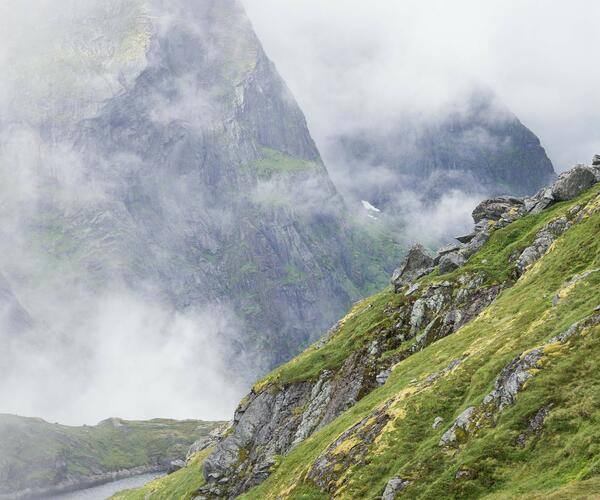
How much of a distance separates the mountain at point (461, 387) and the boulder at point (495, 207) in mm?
259

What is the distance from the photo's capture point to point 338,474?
5181 centimetres

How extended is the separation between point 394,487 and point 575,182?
72199 millimetres

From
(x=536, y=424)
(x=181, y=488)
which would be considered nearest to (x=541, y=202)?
(x=536, y=424)

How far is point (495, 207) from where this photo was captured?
115750 millimetres

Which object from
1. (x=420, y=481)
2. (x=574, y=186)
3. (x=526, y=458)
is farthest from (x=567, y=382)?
(x=574, y=186)

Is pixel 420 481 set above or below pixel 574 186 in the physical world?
below

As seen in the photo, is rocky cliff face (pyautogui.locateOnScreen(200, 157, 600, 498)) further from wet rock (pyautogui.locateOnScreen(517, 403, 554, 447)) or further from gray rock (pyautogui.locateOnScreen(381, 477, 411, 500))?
wet rock (pyautogui.locateOnScreen(517, 403, 554, 447))

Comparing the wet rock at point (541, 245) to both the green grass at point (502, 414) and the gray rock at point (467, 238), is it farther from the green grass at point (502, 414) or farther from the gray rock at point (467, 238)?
the gray rock at point (467, 238)

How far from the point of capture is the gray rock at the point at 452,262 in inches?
3797

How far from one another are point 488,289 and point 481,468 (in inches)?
1731

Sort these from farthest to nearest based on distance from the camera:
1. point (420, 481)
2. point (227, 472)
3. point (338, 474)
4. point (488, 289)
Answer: point (227, 472)
point (488, 289)
point (338, 474)
point (420, 481)

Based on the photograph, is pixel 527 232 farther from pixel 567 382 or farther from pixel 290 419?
pixel 567 382

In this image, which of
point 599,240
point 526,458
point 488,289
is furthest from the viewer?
point 488,289

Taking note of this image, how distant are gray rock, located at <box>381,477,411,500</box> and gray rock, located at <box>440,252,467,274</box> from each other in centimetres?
5752
